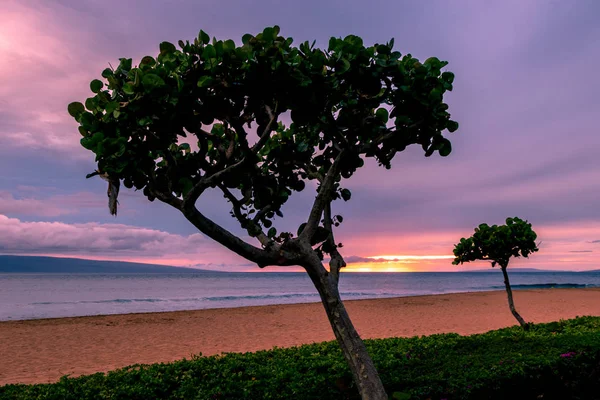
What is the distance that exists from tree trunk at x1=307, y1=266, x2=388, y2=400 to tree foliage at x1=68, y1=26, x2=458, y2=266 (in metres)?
0.82

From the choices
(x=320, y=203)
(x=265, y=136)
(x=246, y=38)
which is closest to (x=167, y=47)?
(x=246, y=38)

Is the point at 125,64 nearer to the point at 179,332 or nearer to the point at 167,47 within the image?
the point at 167,47

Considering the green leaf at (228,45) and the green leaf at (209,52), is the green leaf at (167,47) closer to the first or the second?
the green leaf at (209,52)

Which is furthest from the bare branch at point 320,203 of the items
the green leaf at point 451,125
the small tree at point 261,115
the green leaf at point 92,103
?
the green leaf at point 92,103

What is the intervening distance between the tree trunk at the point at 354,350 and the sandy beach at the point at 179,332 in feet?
40.4

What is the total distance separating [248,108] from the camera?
19.6ft

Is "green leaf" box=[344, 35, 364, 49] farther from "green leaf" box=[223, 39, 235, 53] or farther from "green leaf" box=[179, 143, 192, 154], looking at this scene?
"green leaf" box=[179, 143, 192, 154]

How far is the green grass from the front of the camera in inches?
285

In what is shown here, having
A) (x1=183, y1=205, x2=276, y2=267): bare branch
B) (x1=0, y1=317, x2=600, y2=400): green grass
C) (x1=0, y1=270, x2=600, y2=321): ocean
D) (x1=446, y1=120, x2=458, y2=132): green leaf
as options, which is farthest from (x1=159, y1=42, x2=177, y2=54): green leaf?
(x1=0, y1=270, x2=600, y2=321): ocean

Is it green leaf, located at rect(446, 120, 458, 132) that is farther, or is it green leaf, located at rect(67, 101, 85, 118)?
green leaf, located at rect(446, 120, 458, 132)

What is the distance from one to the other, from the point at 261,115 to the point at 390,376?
577 cm

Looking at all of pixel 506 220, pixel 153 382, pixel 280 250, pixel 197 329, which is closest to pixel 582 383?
pixel 280 250

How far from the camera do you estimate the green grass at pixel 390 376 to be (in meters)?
7.25

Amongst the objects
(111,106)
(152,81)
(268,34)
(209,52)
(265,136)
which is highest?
(268,34)
